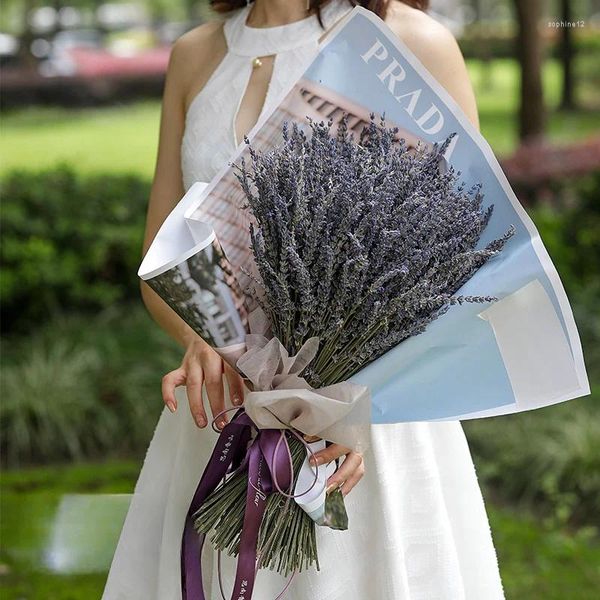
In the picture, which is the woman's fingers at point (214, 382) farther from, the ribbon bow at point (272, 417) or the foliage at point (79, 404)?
the foliage at point (79, 404)

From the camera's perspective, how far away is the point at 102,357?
5.38 m

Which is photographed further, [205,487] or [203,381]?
[203,381]

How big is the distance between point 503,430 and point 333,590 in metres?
3.03

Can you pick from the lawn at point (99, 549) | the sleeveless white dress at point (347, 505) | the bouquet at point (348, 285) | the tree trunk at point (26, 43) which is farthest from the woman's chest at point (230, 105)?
the tree trunk at point (26, 43)

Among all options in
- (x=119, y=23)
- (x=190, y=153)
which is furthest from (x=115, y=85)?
(x=190, y=153)

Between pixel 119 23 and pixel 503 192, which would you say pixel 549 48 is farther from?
pixel 503 192

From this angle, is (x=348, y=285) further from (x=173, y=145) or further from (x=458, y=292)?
(x=173, y=145)

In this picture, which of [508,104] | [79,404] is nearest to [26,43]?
[508,104]

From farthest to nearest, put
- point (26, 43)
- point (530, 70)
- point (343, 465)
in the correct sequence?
point (26, 43) < point (530, 70) < point (343, 465)

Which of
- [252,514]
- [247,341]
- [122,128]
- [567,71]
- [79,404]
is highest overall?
[567,71]

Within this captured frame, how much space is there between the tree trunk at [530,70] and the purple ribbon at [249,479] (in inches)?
254

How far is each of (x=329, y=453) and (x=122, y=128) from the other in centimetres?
959

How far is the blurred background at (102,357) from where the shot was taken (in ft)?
13.0

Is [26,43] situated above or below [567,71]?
above
